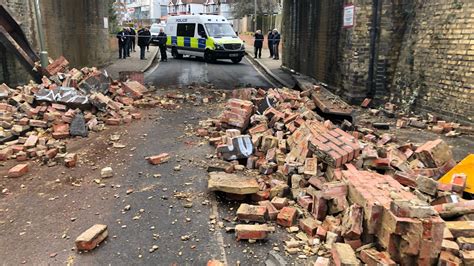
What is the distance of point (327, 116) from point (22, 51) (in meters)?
8.45

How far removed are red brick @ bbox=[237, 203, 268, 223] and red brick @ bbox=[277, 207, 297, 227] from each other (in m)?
0.19

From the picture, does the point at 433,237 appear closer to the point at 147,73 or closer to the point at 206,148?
the point at 206,148

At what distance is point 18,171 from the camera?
6258mm

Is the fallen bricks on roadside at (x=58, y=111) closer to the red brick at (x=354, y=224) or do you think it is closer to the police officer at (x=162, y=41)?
the red brick at (x=354, y=224)

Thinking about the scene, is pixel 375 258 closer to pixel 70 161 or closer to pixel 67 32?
pixel 70 161

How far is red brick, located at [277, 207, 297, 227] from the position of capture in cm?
467

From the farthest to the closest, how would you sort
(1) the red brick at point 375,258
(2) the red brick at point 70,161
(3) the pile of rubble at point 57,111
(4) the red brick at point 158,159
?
(3) the pile of rubble at point 57,111 < (4) the red brick at point 158,159 < (2) the red brick at point 70,161 < (1) the red brick at point 375,258

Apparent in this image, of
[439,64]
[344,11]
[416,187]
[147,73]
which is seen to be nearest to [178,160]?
[416,187]

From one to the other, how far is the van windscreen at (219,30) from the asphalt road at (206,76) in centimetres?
187

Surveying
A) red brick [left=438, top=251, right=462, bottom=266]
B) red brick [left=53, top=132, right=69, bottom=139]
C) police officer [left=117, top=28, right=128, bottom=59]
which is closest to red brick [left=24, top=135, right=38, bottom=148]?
red brick [left=53, top=132, right=69, bottom=139]

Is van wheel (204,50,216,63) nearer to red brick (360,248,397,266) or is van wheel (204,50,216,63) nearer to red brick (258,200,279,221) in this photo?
red brick (258,200,279,221)

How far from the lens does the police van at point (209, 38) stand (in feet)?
75.6

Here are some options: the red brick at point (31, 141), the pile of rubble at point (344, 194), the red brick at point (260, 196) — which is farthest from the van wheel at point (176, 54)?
the red brick at point (260, 196)

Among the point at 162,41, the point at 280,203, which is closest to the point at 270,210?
the point at 280,203
